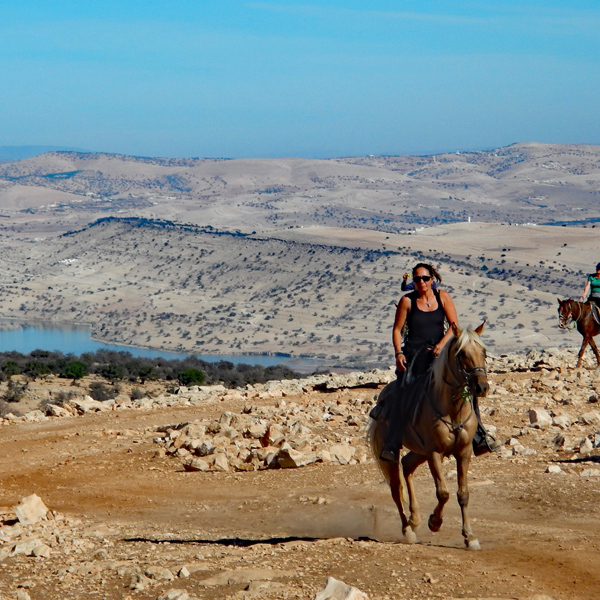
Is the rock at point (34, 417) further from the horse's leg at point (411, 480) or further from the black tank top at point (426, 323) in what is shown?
the black tank top at point (426, 323)

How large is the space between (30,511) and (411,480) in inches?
161

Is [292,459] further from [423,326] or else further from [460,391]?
Result: [460,391]

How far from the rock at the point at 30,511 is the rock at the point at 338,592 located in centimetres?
422

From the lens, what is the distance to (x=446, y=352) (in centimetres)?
824

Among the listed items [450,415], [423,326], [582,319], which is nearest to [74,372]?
[582,319]

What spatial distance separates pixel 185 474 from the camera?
42.9 feet

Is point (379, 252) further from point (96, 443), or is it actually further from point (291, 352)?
point (96, 443)

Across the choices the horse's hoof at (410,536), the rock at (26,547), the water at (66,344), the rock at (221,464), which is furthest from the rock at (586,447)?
the water at (66,344)

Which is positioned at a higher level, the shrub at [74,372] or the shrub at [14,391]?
the shrub at [14,391]

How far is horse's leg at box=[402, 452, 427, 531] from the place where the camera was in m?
8.99

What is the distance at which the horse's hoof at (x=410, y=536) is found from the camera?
29.3ft

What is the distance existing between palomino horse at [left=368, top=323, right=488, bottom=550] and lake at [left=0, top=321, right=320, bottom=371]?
55307 millimetres

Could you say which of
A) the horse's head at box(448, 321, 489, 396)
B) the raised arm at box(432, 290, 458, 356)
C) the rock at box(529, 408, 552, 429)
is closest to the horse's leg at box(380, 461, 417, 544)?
the raised arm at box(432, 290, 458, 356)

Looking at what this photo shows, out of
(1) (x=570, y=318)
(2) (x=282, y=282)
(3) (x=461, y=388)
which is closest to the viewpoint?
(3) (x=461, y=388)
